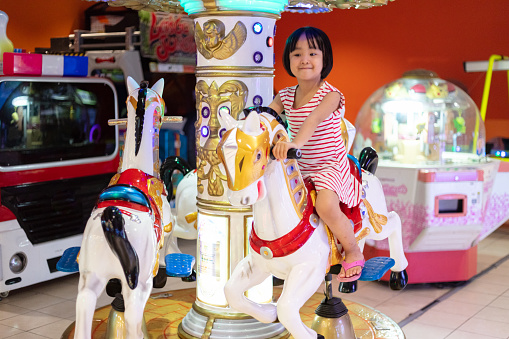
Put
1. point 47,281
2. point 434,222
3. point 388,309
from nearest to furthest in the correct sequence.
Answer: point 388,309
point 434,222
point 47,281

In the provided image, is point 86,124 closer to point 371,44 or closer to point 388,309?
point 388,309

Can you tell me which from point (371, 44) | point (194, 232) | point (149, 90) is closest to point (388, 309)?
point (194, 232)

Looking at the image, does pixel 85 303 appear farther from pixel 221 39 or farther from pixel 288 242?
pixel 221 39

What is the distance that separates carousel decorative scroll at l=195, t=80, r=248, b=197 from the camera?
3406mm

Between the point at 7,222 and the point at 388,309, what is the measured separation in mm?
2896

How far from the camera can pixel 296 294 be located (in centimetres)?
259

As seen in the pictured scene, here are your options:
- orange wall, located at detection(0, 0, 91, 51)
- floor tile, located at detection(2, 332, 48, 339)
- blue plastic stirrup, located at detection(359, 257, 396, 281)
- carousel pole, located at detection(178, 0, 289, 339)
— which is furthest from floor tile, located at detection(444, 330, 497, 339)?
orange wall, located at detection(0, 0, 91, 51)

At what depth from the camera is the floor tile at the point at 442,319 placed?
4.15m

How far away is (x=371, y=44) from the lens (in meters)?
7.75

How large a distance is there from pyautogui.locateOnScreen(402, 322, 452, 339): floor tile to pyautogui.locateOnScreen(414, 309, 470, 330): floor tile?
2.7 inches

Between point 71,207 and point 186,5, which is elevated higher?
point 186,5

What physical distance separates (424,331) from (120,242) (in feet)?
7.67

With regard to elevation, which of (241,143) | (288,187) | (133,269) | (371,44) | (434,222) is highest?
(371,44)

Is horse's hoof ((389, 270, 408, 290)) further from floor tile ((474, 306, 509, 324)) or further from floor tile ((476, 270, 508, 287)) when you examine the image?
floor tile ((476, 270, 508, 287))
